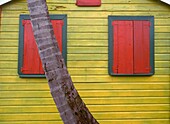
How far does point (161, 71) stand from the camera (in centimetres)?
639

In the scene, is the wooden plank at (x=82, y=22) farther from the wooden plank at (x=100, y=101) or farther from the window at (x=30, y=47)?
the wooden plank at (x=100, y=101)

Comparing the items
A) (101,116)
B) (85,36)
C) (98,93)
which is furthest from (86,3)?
(101,116)

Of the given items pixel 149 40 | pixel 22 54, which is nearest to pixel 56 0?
pixel 22 54

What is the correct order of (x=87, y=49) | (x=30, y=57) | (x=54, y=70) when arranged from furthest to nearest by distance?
(x=87, y=49) < (x=30, y=57) < (x=54, y=70)

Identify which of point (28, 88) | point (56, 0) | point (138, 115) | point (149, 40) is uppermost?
point (56, 0)

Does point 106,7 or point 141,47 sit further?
point 106,7

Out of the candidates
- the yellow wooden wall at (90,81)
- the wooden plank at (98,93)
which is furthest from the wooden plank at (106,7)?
the wooden plank at (98,93)

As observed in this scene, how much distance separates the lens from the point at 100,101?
6.34 meters

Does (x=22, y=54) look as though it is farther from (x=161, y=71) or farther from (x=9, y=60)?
(x=161, y=71)

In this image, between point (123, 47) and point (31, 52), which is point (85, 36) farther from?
point (31, 52)

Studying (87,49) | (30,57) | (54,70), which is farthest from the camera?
(87,49)

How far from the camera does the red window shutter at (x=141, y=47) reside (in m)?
6.32

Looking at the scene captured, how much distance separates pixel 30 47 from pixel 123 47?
2018 mm

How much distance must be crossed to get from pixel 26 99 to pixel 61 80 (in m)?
2.62
